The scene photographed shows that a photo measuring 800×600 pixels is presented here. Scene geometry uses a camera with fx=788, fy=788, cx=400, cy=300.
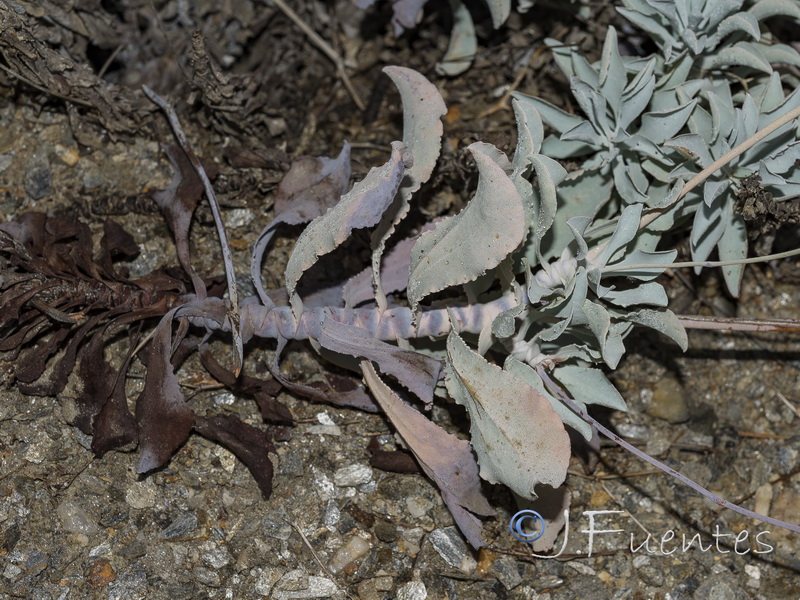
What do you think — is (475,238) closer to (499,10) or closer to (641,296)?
(641,296)

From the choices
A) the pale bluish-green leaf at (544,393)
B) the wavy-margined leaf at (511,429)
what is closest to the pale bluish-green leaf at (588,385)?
the pale bluish-green leaf at (544,393)

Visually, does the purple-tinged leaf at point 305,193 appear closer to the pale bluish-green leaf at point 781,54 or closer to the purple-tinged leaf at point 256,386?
the purple-tinged leaf at point 256,386

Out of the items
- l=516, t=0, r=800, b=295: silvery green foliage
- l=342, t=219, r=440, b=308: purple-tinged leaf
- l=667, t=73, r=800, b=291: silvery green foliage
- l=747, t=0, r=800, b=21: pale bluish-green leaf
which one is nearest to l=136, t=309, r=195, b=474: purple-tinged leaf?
l=342, t=219, r=440, b=308: purple-tinged leaf

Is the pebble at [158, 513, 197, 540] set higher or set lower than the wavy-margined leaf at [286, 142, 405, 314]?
lower

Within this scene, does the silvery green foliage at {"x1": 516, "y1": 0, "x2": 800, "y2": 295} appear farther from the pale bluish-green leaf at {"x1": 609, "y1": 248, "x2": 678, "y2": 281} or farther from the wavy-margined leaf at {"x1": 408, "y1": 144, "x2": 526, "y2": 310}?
the wavy-margined leaf at {"x1": 408, "y1": 144, "x2": 526, "y2": 310}

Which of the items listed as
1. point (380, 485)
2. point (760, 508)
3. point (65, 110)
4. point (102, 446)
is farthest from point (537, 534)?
point (65, 110)

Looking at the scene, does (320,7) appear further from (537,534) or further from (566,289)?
(537,534)

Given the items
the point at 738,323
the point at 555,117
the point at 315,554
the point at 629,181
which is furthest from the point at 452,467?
the point at 555,117
